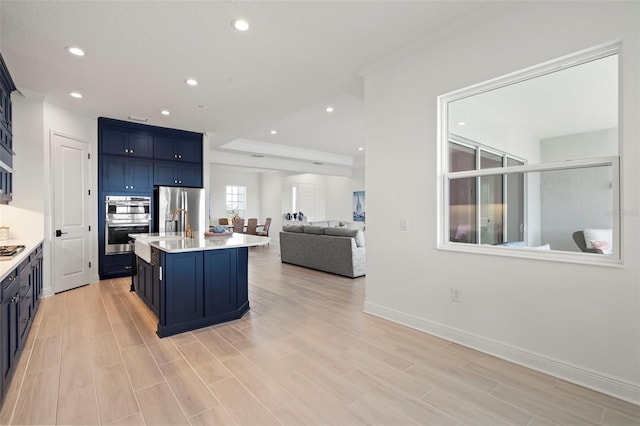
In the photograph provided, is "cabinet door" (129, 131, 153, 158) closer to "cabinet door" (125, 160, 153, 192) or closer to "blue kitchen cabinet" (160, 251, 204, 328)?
"cabinet door" (125, 160, 153, 192)

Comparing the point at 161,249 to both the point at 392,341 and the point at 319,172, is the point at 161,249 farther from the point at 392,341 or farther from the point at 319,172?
the point at 319,172

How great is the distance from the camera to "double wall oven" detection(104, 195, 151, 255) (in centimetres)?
516

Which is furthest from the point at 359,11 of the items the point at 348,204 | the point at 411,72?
the point at 348,204

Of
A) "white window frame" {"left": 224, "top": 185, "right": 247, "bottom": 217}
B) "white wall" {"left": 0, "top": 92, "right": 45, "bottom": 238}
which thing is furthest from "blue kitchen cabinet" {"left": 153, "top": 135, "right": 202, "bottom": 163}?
"white window frame" {"left": 224, "top": 185, "right": 247, "bottom": 217}

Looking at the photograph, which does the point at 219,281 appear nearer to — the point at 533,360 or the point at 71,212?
the point at 533,360

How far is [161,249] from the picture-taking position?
113 inches

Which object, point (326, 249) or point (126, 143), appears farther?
point (326, 249)

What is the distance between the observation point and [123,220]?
209 inches

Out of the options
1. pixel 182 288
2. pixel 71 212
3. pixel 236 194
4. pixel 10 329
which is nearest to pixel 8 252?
pixel 10 329

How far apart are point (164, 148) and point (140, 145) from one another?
1.34 ft

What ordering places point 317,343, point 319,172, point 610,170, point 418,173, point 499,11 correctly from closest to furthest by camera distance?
1. point 610,170
2. point 499,11
3. point 317,343
4. point 418,173
5. point 319,172

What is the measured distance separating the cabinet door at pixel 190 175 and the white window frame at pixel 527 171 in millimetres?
4999

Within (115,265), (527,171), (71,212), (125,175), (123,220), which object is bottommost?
(115,265)

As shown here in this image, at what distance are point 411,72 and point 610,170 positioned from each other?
1851 mm
